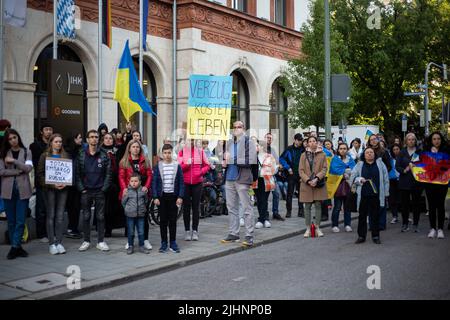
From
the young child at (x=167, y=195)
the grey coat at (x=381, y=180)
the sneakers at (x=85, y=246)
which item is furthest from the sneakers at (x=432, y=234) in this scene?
the sneakers at (x=85, y=246)

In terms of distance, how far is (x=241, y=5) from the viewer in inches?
893

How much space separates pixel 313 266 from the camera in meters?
8.27

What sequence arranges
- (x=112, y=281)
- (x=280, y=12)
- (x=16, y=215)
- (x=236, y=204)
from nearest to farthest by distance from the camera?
(x=112, y=281) < (x=16, y=215) < (x=236, y=204) < (x=280, y=12)

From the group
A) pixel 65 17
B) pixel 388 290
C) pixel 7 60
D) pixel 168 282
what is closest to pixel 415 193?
pixel 388 290

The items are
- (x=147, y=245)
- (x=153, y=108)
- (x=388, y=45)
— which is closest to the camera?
(x=147, y=245)

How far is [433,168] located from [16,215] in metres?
7.35

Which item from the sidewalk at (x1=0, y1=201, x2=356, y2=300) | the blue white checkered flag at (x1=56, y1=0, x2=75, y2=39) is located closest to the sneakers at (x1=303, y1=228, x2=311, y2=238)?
the sidewalk at (x1=0, y1=201, x2=356, y2=300)

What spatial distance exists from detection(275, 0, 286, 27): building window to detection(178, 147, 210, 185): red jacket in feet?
52.5

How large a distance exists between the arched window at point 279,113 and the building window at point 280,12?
2.65 m

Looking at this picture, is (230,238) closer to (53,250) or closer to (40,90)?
(53,250)

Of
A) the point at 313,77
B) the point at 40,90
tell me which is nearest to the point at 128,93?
the point at 40,90

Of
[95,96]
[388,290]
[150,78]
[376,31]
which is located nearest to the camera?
[388,290]

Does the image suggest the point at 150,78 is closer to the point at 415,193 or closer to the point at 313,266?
the point at 415,193
